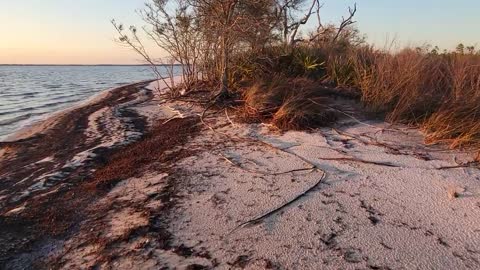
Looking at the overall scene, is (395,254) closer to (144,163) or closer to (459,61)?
(144,163)

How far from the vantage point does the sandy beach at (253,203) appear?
10.8 ft

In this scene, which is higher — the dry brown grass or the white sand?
the dry brown grass

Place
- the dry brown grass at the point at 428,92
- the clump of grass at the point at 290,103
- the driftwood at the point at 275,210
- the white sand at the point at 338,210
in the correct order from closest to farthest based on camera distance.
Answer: the white sand at the point at 338,210
the driftwood at the point at 275,210
the dry brown grass at the point at 428,92
the clump of grass at the point at 290,103

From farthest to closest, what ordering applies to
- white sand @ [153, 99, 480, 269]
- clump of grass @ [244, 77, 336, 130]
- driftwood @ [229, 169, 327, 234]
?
1. clump of grass @ [244, 77, 336, 130]
2. driftwood @ [229, 169, 327, 234]
3. white sand @ [153, 99, 480, 269]

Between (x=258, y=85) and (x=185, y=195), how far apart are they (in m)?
4.22

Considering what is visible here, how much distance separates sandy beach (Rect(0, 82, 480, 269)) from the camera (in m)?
3.28

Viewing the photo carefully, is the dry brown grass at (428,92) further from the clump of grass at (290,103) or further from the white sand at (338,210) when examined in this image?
the clump of grass at (290,103)

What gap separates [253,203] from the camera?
414 cm

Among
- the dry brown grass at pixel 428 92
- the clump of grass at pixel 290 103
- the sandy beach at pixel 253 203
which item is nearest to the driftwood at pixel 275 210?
the sandy beach at pixel 253 203

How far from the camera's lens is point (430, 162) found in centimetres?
486

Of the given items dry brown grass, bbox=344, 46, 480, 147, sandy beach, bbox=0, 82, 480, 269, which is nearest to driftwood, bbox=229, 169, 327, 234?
sandy beach, bbox=0, 82, 480, 269

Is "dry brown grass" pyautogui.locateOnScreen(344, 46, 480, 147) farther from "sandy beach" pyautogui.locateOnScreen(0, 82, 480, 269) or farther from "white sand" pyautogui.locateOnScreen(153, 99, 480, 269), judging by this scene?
"white sand" pyautogui.locateOnScreen(153, 99, 480, 269)

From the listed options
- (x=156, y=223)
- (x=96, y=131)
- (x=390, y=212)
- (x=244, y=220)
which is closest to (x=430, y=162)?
(x=390, y=212)

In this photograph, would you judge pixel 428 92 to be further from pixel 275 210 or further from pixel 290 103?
pixel 275 210
